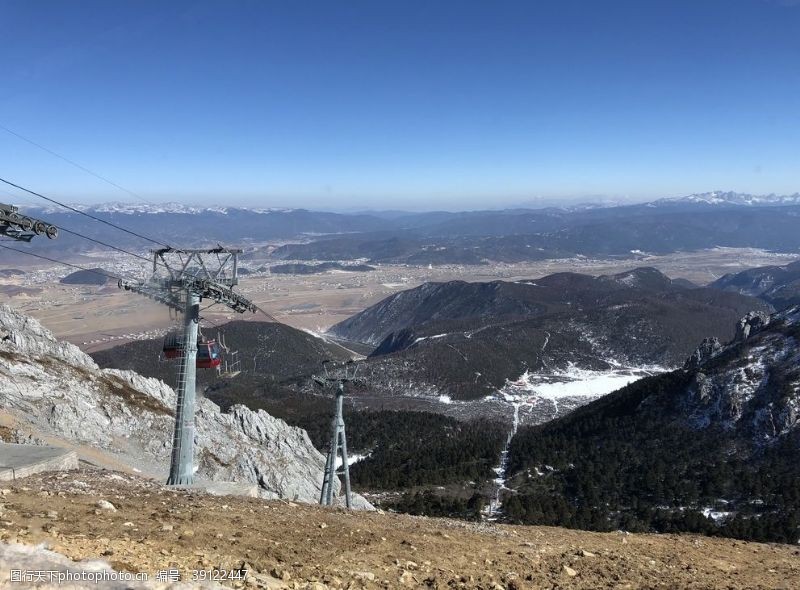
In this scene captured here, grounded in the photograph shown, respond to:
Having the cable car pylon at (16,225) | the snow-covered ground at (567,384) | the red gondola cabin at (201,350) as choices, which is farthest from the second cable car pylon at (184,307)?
the snow-covered ground at (567,384)

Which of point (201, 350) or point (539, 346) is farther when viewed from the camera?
point (539, 346)

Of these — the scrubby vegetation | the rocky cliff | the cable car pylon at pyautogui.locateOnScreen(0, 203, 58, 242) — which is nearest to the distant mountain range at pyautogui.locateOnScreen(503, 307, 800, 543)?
the scrubby vegetation

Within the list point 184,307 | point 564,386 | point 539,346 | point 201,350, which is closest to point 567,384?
point 564,386

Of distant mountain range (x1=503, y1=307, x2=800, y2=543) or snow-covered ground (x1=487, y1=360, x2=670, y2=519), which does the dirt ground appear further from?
snow-covered ground (x1=487, y1=360, x2=670, y2=519)

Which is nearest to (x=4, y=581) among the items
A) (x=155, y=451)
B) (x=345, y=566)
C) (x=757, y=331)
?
(x=345, y=566)

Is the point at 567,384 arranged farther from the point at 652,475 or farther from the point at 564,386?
the point at 652,475
